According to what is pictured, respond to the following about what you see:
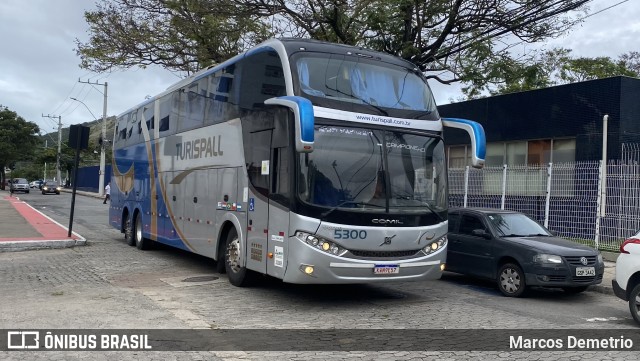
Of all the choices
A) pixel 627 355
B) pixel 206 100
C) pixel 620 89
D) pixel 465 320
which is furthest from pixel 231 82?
pixel 620 89

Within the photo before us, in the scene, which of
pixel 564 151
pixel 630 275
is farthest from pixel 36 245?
pixel 564 151

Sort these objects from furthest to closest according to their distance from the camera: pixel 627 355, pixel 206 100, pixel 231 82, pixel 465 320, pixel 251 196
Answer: pixel 206 100 → pixel 231 82 → pixel 251 196 → pixel 465 320 → pixel 627 355

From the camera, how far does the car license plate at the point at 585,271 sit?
30.5 ft

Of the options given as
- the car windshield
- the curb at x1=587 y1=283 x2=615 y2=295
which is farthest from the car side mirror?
the curb at x1=587 y1=283 x2=615 y2=295

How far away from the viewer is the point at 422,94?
914 cm

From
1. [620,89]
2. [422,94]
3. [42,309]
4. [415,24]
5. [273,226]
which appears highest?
[415,24]

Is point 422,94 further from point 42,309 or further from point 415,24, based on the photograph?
point 415,24

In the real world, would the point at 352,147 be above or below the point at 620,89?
below

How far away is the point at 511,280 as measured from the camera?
31.8ft

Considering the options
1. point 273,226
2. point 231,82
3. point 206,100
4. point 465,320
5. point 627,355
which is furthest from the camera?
point 206,100

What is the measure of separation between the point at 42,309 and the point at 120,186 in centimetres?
992

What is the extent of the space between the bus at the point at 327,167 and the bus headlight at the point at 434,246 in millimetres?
18

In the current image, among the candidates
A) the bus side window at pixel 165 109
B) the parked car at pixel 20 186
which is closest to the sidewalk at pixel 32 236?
the bus side window at pixel 165 109

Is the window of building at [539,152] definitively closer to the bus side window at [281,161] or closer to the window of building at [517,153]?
the window of building at [517,153]
